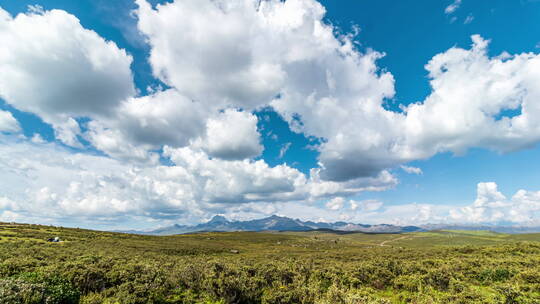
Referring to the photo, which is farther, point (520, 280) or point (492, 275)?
point (492, 275)

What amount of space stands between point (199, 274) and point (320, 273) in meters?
21.8

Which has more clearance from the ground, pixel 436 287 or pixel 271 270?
pixel 271 270

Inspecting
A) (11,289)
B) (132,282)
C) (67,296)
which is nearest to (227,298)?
(132,282)

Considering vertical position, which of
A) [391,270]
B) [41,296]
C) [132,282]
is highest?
[41,296]

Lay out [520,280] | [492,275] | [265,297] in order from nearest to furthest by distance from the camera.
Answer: [265,297] < [520,280] < [492,275]

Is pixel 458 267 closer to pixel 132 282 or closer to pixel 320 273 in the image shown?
pixel 320 273

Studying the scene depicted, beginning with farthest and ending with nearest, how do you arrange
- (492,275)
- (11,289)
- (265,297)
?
(492,275), (265,297), (11,289)

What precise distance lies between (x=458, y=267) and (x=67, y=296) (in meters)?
63.4

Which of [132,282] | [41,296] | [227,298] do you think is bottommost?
[227,298]

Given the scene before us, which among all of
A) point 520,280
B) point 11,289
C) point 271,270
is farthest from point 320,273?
point 11,289

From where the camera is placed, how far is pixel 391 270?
153ft

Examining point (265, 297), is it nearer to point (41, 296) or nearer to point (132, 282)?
point (132, 282)

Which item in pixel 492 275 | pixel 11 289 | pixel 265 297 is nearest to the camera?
pixel 11 289

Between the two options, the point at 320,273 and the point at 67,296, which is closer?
the point at 67,296
